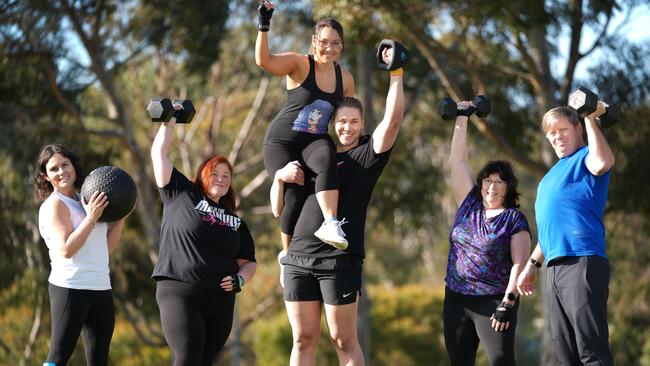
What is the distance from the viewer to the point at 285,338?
2567 cm

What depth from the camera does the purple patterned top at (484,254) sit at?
6.05 metres

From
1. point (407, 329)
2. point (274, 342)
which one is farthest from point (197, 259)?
point (407, 329)

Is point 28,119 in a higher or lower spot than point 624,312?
higher

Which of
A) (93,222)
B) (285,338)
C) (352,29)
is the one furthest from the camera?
(285,338)

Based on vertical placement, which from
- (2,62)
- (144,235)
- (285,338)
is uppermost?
(2,62)

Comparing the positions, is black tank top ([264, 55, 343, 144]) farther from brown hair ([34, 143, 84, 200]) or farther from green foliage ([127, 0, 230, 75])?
green foliage ([127, 0, 230, 75])

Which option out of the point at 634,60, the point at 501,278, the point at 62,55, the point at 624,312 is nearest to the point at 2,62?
the point at 62,55

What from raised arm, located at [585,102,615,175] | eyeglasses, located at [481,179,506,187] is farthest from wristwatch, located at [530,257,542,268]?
raised arm, located at [585,102,615,175]

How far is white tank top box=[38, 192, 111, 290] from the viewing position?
6.07m

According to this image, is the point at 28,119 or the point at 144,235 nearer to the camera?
the point at 28,119

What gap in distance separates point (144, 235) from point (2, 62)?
5.57 metres

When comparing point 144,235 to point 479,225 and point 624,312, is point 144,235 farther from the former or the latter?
point 479,225

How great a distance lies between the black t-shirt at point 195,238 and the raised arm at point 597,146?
2.23 metres

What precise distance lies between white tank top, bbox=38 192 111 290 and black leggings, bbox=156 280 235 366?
39cm
